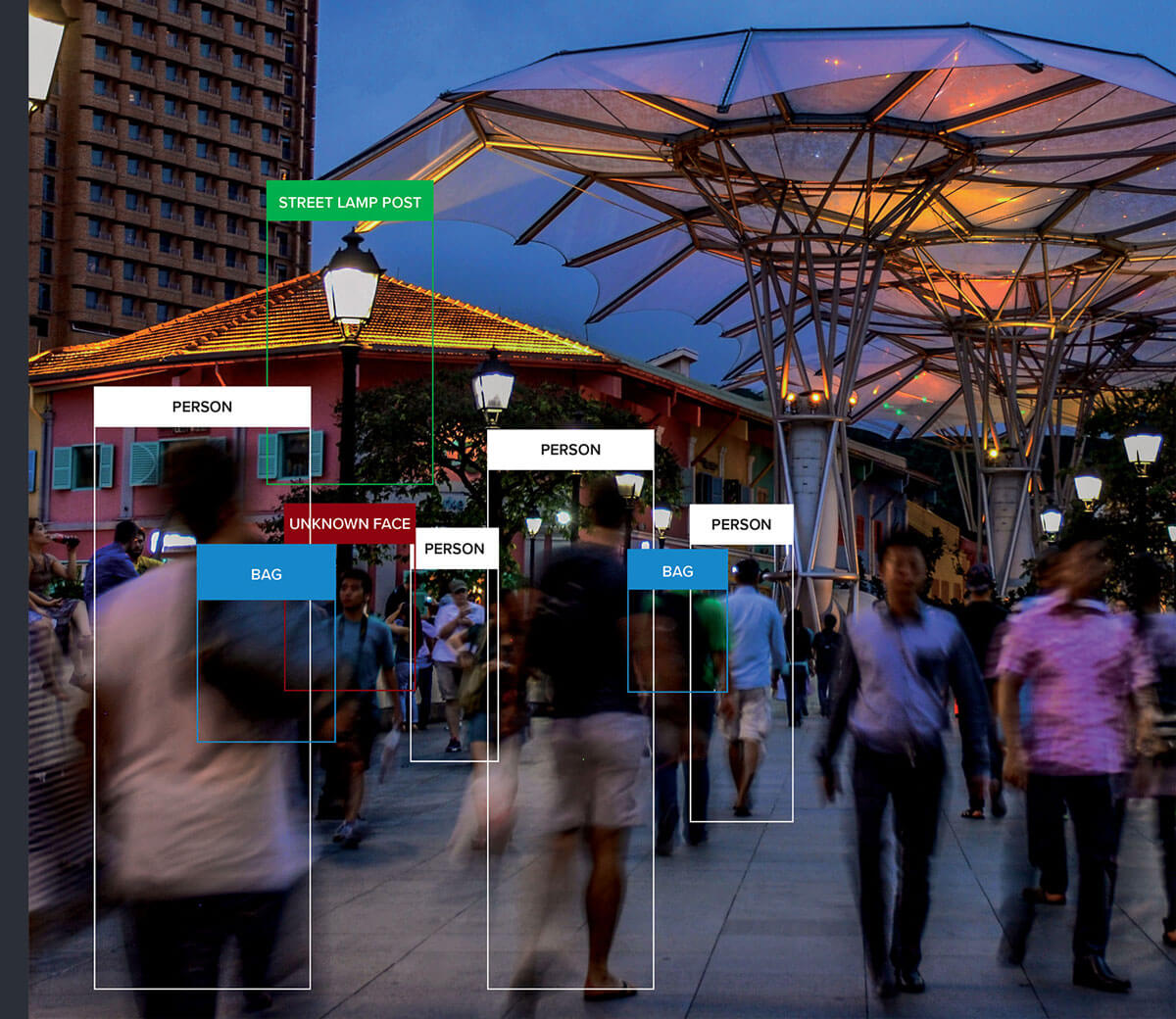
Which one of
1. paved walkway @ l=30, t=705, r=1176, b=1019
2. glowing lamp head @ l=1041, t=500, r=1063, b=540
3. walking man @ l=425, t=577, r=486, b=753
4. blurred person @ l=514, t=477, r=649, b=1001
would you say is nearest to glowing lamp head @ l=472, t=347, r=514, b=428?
paved walkway @ l=30, t=705, r=1176, b=1019

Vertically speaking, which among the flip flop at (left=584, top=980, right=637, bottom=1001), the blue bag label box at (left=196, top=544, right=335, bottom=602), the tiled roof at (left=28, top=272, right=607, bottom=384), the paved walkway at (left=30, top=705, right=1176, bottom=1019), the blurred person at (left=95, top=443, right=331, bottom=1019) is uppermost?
the tiled roof at (left=28, top=272, right=607, bottom=384)

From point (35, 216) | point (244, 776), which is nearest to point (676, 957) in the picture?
point (244, 776)

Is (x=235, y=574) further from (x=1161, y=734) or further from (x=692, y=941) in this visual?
(x=1161, y=734)

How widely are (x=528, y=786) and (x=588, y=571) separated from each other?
839cm

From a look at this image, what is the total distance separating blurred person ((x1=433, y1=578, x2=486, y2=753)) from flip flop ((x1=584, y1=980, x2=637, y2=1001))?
10.2m

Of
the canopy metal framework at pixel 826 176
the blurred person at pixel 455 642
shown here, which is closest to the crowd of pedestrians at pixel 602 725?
the blurred person at pixel 455 642

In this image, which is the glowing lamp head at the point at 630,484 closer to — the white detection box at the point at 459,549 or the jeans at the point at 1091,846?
the white detection box at the point at 459,549

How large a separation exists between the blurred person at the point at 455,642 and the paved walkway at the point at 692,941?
5.46 m

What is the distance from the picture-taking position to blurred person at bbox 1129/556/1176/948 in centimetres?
680

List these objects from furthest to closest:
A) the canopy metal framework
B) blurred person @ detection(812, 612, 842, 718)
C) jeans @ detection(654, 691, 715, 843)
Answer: the canopy metal framework
blurred person @ detection(812, 612, 842, 718)
jeans @ detection(654, 691, 715, 843)

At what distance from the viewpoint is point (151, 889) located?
407 centimetres

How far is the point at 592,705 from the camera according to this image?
555cm

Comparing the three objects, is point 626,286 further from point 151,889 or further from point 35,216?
point 35,216

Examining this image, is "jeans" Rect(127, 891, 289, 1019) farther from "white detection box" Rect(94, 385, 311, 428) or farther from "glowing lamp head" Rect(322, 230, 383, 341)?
"glowing lamp head" Rect(322, 230, 383, 341)
